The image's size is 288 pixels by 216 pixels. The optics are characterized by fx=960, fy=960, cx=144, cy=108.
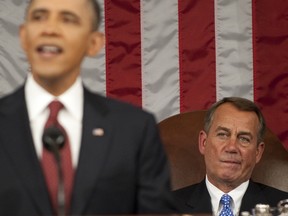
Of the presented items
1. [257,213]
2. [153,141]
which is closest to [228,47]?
[257,213]

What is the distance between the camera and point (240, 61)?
385 centimetres

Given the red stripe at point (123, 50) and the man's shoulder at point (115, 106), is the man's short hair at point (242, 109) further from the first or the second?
the man's shoulder at point (115, 106)

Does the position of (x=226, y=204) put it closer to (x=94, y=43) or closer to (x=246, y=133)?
(x=246, y=133)

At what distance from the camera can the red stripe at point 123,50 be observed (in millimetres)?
3777

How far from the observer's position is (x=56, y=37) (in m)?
1.69

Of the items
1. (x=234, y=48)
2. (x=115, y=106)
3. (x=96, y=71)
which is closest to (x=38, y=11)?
(x=115, y=106)

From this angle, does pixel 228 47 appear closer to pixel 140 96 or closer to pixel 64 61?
pixel 140 96

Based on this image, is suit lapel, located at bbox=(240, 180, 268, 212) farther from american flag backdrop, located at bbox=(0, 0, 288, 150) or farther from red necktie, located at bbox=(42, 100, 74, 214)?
red necktie, located at bbox=(42, 100, 74, 214)

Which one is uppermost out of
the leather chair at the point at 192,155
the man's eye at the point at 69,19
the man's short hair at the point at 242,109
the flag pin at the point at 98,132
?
the man's eye at the point at 69,19

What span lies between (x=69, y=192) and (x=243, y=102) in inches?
72.3

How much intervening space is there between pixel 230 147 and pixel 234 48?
0.64 m

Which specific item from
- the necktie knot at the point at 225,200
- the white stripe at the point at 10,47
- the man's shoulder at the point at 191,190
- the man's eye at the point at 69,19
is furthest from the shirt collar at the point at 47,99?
the white stripe at the point at 10,47

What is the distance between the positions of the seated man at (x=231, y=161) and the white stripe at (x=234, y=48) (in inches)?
15.9

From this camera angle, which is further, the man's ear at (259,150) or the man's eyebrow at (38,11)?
the man's ear at (259,150)
